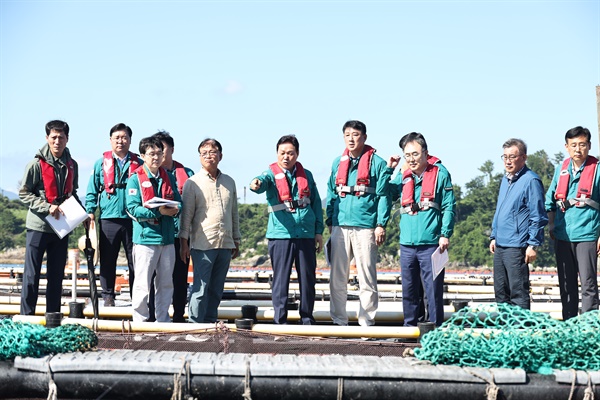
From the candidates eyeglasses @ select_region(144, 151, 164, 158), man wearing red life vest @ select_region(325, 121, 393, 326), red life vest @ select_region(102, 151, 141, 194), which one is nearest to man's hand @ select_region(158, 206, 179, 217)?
eyeglasses @ select_region(144, 151, 164, 158)

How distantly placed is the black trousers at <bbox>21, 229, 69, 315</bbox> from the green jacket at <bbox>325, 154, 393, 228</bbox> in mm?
2565

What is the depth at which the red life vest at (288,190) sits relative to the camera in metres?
8.07

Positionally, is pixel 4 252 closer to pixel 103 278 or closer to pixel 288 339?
pixel 103 278

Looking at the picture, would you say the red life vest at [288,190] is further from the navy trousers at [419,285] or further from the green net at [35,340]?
the green net at [35,340]

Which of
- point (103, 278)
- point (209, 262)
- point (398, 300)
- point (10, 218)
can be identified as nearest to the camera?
point (209, 262)

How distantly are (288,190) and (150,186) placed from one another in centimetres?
125

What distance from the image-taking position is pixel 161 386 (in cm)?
505

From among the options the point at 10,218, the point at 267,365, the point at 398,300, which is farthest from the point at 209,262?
the point at 10,218

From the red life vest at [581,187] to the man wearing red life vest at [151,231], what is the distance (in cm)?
365

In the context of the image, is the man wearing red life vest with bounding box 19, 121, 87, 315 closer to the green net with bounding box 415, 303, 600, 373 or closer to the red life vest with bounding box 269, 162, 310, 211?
the red life vest with bounding box 269, 162, 310, 211

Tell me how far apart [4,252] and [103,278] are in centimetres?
3624

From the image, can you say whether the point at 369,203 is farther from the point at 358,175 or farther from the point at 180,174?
the point at 180,174

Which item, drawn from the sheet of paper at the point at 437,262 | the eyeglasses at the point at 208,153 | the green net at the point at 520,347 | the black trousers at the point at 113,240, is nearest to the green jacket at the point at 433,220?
the sheet of paper at the point at 437,262

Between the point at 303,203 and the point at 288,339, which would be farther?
the point at 303,203
